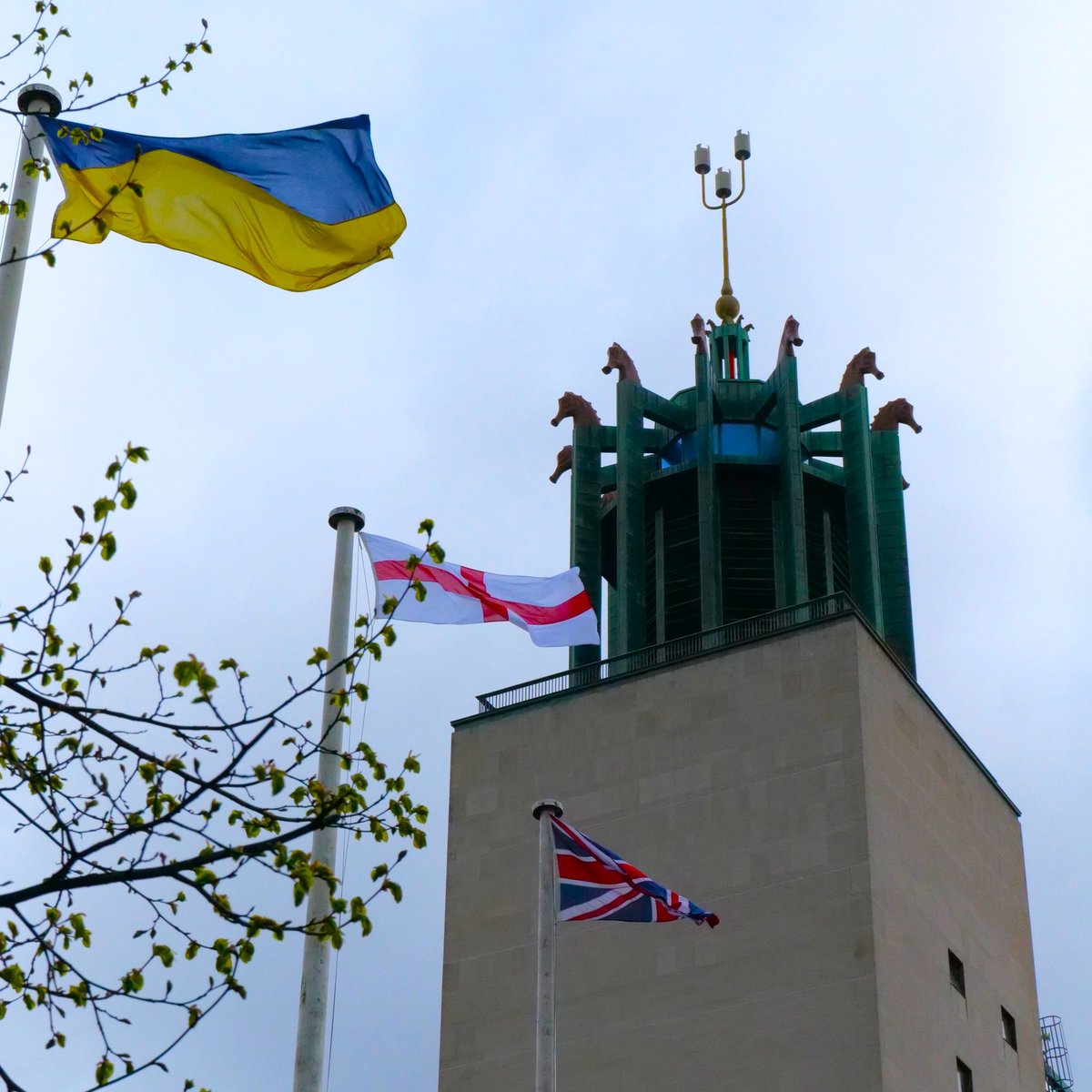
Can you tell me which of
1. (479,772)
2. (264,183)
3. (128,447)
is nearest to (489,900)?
(479,772)

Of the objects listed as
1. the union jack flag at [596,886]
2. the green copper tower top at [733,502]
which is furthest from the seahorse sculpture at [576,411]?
the union jack flag at [596,886]

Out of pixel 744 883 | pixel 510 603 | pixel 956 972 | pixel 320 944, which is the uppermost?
pixel 510 603

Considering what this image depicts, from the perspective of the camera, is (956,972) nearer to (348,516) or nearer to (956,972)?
(956,972)

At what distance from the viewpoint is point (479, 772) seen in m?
50.9

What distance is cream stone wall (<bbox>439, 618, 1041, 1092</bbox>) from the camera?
141 feet

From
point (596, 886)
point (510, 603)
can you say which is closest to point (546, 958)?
point (596, 886)

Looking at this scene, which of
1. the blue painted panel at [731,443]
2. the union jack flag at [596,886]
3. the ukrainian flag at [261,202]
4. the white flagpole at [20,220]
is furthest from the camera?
the blue painted panel at [731,443]

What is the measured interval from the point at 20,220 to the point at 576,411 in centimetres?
4036

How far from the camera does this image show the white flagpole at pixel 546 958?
25625 mm

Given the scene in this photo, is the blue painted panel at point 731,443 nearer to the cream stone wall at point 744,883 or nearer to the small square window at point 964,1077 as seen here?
the cream stone wall at point 744,883

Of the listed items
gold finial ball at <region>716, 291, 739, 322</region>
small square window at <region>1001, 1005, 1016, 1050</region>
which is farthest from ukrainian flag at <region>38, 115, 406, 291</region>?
gold finial ball at <region>716, 291, 739, 322</region>

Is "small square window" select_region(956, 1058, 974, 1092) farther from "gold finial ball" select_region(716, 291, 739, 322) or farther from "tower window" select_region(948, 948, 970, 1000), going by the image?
"gold finial ball" select_region(716, 291, 739, 322)

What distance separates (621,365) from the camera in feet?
192

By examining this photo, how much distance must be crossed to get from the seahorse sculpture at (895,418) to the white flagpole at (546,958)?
31.4 m
